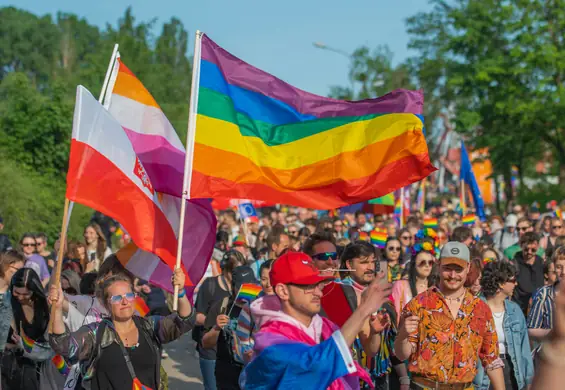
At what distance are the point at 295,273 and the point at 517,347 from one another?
3.71 metres

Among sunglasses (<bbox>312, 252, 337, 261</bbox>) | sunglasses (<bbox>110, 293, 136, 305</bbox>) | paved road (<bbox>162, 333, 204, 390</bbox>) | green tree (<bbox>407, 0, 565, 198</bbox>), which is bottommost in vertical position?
paved road (<bbox>162, 333, 204, 390</bbox>)

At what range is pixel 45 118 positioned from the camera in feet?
73.5

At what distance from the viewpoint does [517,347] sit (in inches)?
293

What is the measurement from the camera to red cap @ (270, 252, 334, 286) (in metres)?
4.32

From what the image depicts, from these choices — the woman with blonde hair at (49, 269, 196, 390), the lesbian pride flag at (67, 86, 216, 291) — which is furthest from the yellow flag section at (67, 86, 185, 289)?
the woman with blonde hair at (49, 269, 196, 390)

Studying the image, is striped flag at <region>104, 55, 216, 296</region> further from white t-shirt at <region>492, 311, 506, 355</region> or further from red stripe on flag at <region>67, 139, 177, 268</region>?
white t-shirt at <region>492, 311, 506, 355</region>

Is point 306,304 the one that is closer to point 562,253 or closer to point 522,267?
point 562,253

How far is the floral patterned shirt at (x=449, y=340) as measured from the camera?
231 inches

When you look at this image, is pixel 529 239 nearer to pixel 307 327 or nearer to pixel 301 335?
pixel 307 327

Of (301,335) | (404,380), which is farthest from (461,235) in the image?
(301,335)

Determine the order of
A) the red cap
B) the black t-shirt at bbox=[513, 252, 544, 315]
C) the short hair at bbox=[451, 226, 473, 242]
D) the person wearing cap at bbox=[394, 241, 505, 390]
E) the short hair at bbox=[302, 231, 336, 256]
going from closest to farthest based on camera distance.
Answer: the red cap
the person wearing cap at bbox=[394, 241, 505, 390]
the short hair at bbox=[302, 231, 336, 256]
the black t-shirt at bbox=[513, 252, 544, 315]
the short hair at bbox=[451, 226, 473, 242]

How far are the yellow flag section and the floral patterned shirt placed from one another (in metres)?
1.99

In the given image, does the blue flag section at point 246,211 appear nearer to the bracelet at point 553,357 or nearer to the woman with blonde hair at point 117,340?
the woman with blonde hair at point 117,340

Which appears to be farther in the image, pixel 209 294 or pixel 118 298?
pixel 209 294
